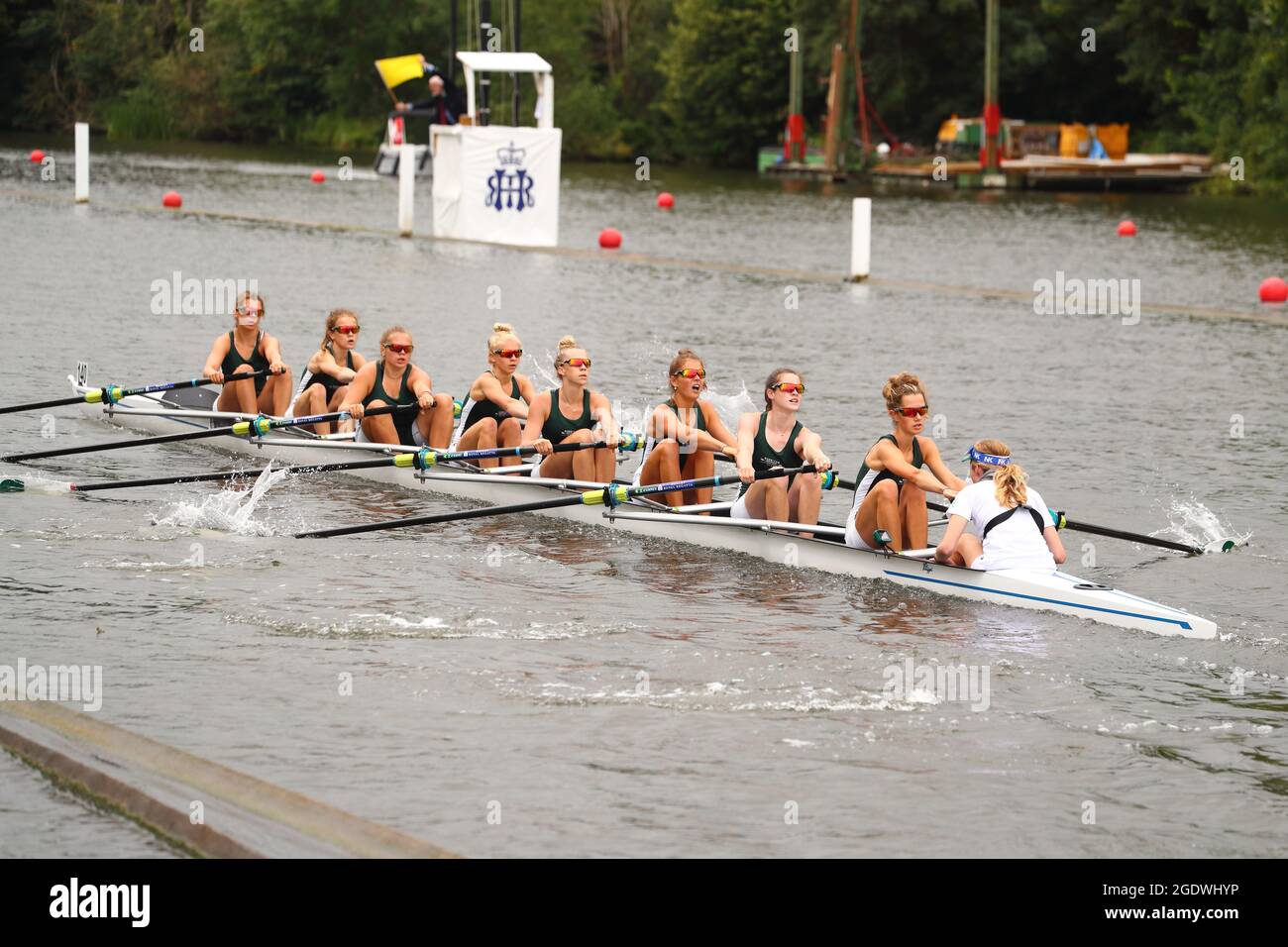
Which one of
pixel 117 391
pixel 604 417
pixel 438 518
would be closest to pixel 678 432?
pixel 604 417

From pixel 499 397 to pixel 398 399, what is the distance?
1.07m

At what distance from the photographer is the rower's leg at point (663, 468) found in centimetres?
1318

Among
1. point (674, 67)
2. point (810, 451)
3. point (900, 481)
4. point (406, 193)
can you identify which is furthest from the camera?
point (674, 67)

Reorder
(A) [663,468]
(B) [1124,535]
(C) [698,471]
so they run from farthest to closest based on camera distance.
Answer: (C) [698,471] < (A) [663,468] < (B) [1124,535]

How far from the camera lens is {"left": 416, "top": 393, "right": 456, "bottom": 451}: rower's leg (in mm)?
15102

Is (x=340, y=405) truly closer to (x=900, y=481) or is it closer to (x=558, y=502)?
(x=558, y=502)

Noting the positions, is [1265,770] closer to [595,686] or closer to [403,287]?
[595,686]

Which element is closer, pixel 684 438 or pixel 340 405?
pixel 684 438

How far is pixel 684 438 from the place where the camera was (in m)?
13.2

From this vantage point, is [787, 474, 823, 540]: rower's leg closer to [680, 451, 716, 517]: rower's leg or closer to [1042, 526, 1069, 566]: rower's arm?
[680, 451, 716, 517]: rower's leg

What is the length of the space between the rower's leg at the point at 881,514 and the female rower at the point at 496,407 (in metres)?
3.27

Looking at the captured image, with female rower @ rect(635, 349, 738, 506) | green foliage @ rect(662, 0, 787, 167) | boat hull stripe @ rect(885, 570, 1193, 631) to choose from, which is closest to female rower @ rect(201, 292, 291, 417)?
female rower @ rect(635, 349, 738, 506)

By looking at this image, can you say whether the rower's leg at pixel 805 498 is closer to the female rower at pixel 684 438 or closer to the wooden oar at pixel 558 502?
the wooden oar at pixel 558 502
